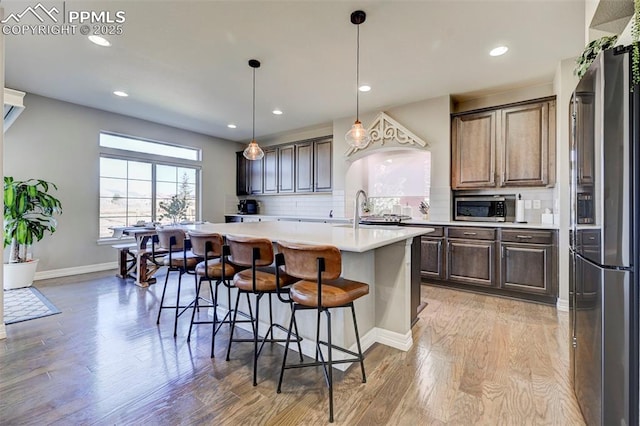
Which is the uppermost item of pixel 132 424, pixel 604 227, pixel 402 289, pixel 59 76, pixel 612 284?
pixel 59 76

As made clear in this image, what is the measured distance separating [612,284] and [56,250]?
21.0 ft

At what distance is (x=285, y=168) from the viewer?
6.31 m

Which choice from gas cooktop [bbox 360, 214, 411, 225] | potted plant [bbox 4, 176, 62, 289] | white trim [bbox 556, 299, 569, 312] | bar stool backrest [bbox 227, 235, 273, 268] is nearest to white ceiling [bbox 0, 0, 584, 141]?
Result: potted plant [bbox 4, 176, 62, 289]

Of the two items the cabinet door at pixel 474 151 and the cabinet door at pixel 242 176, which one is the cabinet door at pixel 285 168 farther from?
the cabinet door at pixel 474 151

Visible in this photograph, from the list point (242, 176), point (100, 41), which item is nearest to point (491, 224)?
point (100, 41)

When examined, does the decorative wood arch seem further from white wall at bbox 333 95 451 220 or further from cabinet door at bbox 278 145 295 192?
cabinet door at bbox 278 145 295 192

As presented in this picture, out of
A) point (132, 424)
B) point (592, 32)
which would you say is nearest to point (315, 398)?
point (132, 424)

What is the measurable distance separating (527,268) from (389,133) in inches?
106

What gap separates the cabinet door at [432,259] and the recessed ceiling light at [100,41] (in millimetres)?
4412

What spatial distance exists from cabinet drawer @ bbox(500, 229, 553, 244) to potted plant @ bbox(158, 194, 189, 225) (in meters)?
5.78

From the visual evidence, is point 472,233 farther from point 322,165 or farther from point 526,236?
point 322,165

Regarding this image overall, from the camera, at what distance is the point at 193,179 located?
21.2 feet

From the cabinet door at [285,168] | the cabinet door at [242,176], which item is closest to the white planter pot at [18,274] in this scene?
the cabinet door at [242,176]

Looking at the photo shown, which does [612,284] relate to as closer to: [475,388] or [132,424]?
[475,388]
